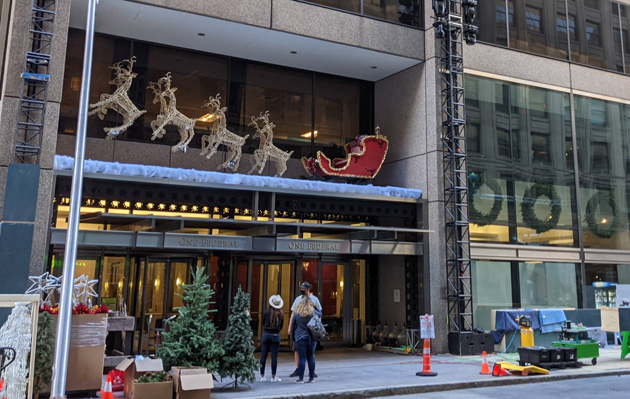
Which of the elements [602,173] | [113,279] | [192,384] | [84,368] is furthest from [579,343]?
[113,279]

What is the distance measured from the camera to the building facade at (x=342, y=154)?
15250mm

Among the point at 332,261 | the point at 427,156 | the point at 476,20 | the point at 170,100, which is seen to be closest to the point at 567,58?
the point at 476,20

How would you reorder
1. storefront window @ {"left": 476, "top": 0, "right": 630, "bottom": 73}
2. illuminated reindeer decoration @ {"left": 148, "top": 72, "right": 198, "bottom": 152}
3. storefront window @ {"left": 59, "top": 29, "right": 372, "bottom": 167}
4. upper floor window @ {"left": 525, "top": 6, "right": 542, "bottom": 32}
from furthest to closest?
upper floor window @ {"left": 525, "top": 6, "right": 542, "bottom": 32}, storefront window @ {"left": 476, "top": 0, "right": 630, "bottom": 73}, storefront window @ {"left": 59, "top": 29, "right": 372, "bottom": 167}, illuminated reindeer decoration @ {"left": 148, "top": 72, "right": 198, "bottom": 152}

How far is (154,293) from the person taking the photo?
1691cm

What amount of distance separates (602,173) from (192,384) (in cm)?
1878

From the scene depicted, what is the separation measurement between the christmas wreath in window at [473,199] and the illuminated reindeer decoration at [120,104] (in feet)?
35.1

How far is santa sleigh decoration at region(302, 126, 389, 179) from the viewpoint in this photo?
17875mm

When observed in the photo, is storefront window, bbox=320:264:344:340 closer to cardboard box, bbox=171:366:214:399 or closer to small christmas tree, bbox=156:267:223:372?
small christmas tree, bbox=156:267:223:372

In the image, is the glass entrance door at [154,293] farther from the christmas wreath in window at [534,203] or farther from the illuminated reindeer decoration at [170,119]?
the christmas wreath in window at [534,203]

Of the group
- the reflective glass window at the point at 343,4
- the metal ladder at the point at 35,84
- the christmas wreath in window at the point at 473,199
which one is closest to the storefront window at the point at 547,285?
the christmas wreath in window at the point at 473,199

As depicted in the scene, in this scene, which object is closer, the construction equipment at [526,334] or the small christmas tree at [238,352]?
the small christmas tree at [238,352]

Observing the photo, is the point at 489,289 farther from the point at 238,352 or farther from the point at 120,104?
the point at 120,104

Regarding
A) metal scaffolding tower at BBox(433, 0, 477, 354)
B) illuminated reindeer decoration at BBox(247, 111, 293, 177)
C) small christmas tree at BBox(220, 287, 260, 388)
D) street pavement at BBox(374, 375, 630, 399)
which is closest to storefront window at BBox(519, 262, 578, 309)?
metal scaffolding tower at BBox(433, 0, 477, 354)

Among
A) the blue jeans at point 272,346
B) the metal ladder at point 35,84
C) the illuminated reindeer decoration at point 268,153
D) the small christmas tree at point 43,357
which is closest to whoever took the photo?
the small christmas tree at point 43,357
